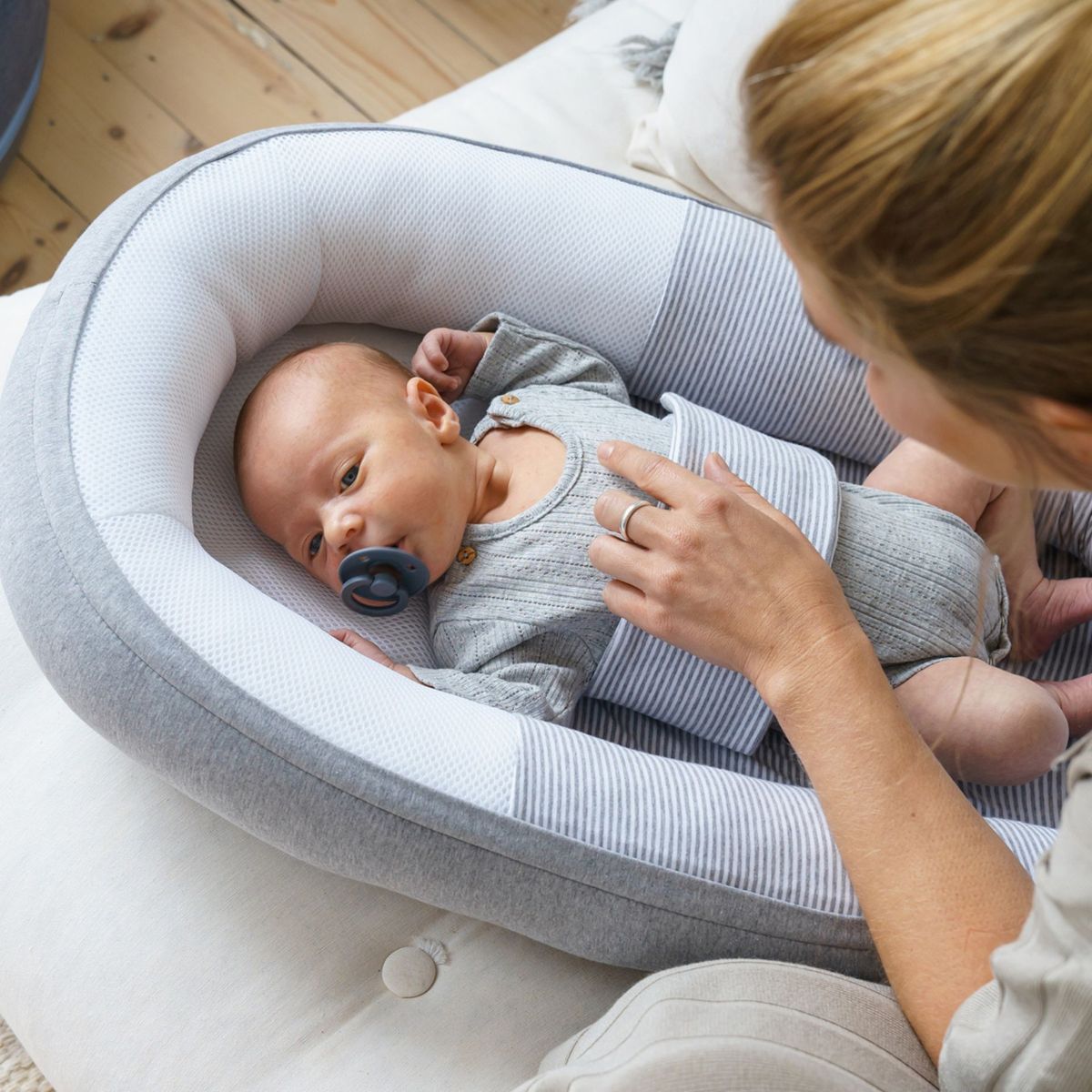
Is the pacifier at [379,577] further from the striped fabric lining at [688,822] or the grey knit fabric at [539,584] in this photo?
the striped fabric lining at [688,822]

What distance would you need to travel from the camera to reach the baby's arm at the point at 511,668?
1.05m

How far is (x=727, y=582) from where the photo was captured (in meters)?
0.92

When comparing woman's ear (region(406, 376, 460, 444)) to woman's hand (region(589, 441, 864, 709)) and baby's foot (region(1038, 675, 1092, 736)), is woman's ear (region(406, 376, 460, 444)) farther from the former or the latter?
baby's foot (region(1038, 675, 1092, 736))

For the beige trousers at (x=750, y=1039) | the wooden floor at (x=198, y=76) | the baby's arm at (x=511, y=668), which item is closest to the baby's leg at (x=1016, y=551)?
the baby's arm at (x=511, y=668)

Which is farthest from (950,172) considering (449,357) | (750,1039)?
(449,357)

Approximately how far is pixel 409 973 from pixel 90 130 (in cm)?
164

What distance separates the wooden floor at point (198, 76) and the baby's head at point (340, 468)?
988 millimetres

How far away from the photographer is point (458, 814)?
0.87 m

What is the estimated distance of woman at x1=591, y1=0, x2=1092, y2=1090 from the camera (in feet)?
1.66

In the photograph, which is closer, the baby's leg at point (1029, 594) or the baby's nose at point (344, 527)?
the baby's nose at point (344, 527)

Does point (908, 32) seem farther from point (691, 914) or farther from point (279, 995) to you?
point (279, 995)

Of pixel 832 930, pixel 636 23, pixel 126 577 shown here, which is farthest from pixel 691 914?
pixel 636 23

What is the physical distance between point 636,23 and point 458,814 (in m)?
1.25

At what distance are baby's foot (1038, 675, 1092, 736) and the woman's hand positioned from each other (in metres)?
0.35
